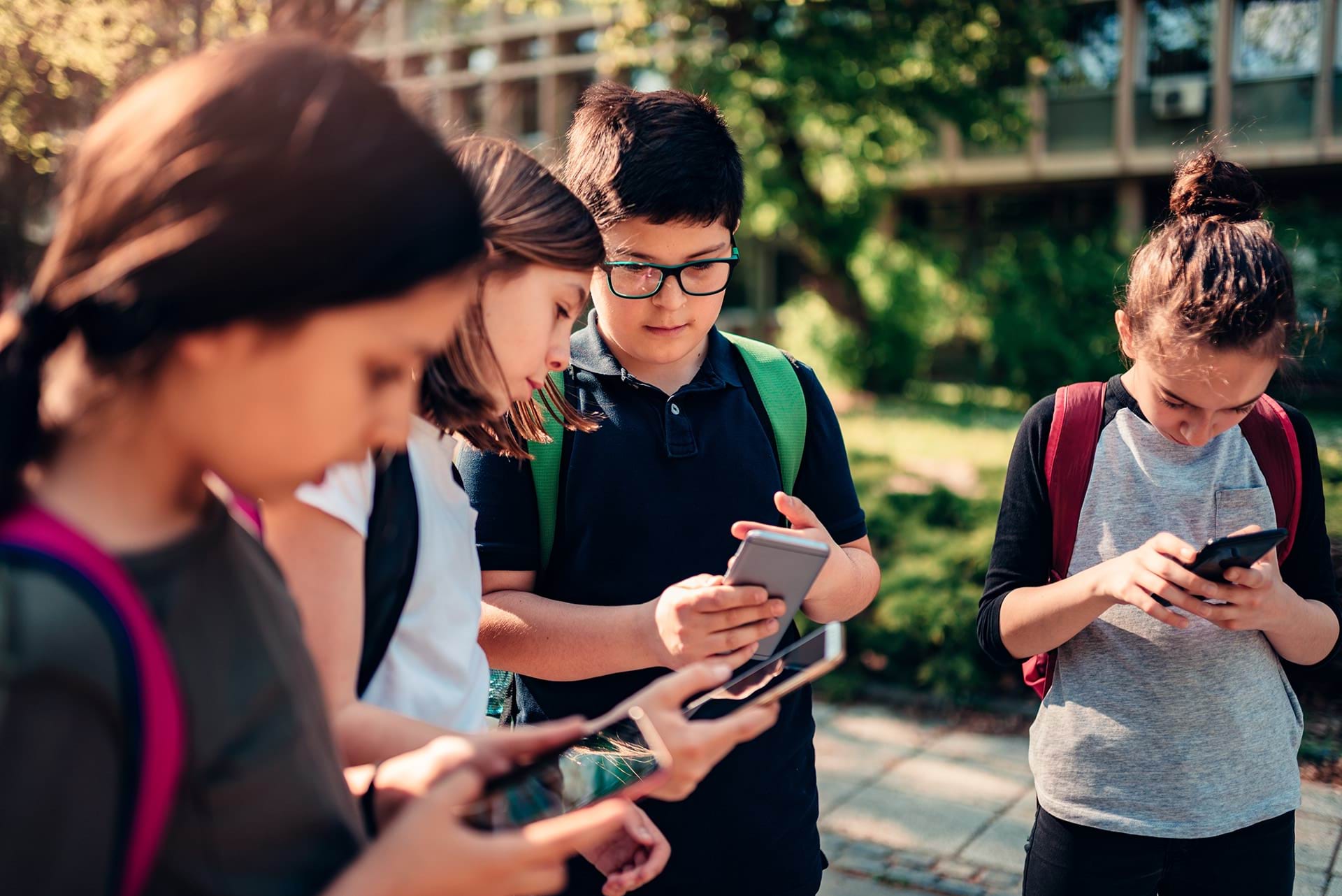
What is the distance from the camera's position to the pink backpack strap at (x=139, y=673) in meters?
0.81

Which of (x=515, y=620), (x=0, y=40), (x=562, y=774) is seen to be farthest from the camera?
(x=0, y=40)

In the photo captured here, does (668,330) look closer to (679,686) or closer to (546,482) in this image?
(546,482)

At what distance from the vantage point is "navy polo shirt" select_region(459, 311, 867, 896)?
1938mm

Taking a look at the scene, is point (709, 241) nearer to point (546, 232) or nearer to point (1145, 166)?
point (546, 232)

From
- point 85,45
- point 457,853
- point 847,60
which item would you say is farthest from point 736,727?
point 847,60

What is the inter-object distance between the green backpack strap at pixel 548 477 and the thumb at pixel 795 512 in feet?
1.31

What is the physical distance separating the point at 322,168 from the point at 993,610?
5.27 feet

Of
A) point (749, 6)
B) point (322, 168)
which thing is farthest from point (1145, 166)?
point (322, 168)

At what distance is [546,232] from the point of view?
1.62 metres

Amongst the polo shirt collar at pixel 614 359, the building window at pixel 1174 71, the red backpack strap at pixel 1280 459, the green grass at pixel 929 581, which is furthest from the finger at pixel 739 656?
the building window at pixel 1174 71

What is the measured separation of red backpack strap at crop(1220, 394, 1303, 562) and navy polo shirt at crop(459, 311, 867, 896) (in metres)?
0.89

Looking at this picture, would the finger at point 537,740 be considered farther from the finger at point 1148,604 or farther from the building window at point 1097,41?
the building window at point 1097,41

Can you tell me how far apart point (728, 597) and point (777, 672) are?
0.17 m

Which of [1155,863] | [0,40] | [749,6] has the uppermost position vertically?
[749,6]
